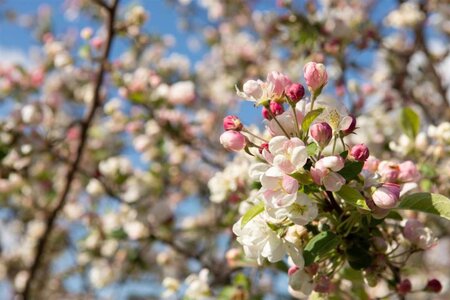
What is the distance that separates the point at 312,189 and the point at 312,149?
0.08 m

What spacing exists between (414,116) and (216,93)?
3.84 metres

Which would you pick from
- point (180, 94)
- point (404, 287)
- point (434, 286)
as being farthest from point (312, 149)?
point (180, 94)

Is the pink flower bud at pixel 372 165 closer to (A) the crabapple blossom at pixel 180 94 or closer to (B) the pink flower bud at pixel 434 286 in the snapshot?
(B) the pink flower bud at pixel 434 286

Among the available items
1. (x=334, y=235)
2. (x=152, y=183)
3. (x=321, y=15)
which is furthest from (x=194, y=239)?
(x=334, y=235)

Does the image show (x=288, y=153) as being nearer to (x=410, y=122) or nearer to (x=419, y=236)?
(x=419, y=236)

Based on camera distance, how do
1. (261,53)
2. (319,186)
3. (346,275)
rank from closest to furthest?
(319,186) < (346,275) < (261,53)

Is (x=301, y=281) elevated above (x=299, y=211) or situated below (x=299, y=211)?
below

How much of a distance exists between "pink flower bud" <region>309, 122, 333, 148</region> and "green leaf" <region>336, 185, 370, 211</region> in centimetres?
10

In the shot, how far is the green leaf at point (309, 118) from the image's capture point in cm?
106

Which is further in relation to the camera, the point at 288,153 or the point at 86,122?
the point at 86,122

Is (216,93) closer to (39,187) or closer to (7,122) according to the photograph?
(39,187)

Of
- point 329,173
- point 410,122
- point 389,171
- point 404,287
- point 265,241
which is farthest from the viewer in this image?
point 410,122

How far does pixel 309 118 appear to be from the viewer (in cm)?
107

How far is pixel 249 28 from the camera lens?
5.30 metres
